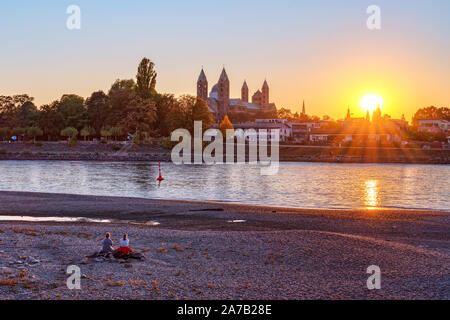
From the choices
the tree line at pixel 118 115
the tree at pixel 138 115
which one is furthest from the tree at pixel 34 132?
the tree at pixel 138 115

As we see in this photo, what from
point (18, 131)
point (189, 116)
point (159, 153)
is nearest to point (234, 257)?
→ point (159, 153)

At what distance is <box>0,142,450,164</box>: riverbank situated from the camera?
316 ft

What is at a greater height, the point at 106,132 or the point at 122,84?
the point at 122,84

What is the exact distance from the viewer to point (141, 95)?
383ft

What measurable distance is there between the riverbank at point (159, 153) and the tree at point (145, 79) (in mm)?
16397

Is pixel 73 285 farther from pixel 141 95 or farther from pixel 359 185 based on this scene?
pixel 141 95

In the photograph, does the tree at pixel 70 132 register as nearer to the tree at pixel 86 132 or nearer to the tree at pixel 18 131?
the tree at pixel 86 132

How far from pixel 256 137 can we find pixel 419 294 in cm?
12350

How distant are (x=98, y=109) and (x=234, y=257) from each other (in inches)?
4452

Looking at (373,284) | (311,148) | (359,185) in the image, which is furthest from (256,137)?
(373,284)

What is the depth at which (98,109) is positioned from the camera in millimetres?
121875

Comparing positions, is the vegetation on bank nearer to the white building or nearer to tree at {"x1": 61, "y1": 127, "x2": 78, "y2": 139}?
tree at {"x1": 61, "y1": 127, "x2": 78, "y2": 139}

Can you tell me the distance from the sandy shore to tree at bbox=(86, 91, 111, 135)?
3807 inches

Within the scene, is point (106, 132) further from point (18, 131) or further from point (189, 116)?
point (18, 131)
